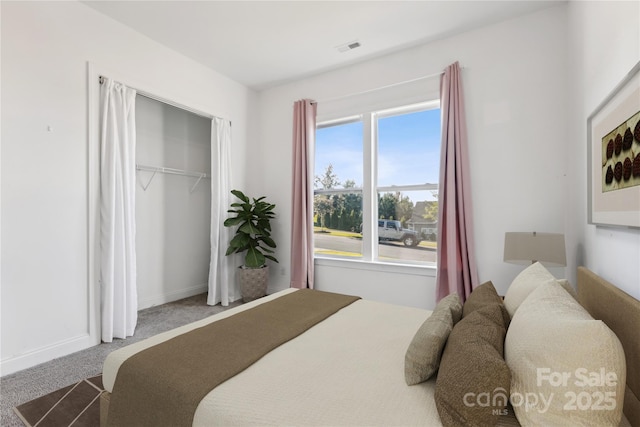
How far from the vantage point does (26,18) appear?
2346 mm

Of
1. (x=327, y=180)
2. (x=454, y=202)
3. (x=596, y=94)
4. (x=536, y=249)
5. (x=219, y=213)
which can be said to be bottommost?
(x=536, y=249)

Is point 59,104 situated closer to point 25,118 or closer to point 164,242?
point 25,118

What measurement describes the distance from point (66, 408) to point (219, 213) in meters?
2.37

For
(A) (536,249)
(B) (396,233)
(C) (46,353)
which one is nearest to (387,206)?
(B) (396,233)

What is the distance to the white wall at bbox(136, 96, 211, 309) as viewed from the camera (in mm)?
3762

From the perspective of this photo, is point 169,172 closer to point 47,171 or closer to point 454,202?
point 47,171

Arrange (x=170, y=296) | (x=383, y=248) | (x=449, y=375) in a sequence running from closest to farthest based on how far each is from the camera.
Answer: (x=449, y=375), (x=383, y=248), (x=170, y=296)

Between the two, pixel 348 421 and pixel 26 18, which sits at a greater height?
pixel 26 18

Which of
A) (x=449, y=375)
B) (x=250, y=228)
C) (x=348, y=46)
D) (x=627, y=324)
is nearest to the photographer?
(x=449, y=375)

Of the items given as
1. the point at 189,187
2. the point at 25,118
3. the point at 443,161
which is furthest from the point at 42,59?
the point at 443,161

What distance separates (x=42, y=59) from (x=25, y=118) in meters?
0.51

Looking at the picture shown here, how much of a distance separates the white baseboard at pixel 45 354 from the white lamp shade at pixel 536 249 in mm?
3601

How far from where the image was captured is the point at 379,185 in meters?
3.68

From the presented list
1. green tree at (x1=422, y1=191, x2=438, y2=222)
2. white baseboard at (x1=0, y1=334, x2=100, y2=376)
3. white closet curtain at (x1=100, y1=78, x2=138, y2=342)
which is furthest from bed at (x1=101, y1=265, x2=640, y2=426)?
green tree at (x1=422, y1=191, x2=438, y2=222)
